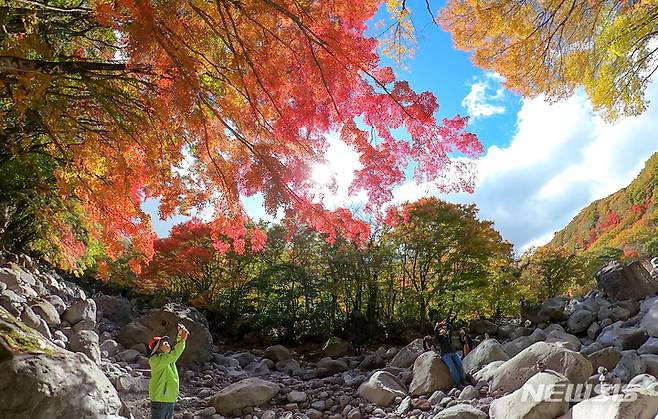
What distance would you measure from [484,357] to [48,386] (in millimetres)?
6770

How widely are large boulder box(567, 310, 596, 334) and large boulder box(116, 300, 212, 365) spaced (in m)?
10.2

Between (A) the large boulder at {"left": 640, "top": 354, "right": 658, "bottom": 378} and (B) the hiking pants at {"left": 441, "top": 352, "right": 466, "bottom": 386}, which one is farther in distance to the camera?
(B) the hiking pants at {"left": 441, "top": 352, "right": 466, "bottom": 386}

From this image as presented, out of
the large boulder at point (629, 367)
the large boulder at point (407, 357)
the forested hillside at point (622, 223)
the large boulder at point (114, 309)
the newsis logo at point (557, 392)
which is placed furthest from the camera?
the forested hillside at point (622, 223)

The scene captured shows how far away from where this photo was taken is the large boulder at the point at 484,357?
7336mm

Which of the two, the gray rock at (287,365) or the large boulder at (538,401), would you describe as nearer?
the large boulder at (538,401)

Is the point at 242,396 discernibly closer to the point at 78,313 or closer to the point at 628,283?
the point at 78,313

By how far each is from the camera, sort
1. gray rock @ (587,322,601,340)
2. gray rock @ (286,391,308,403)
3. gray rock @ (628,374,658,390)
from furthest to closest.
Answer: gray rock @ (587,322,601,340) → gray rock @ (286,391,308,403) → gray rock @ (628,374,658,390)

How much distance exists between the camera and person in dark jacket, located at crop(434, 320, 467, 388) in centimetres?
655

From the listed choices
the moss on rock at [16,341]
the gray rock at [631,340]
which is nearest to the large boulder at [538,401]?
the moss on rock at [16,341]

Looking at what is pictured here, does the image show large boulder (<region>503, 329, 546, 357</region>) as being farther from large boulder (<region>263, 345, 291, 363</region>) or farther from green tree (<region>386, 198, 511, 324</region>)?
large boulder (<region>263, 345, 291, 363</region>)

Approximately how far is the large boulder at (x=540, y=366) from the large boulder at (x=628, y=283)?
9.08 metres

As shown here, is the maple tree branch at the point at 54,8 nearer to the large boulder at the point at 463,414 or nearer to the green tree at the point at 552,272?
the large boulder at the point at 463,414

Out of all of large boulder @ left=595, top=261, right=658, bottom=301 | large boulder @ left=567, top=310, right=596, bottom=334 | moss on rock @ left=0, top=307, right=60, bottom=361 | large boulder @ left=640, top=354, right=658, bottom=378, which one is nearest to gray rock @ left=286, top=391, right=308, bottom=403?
moss on rock @ left=0, top=307, right=60, bottom=361

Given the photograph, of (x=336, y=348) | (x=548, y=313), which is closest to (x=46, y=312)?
(x=336, y=348)
